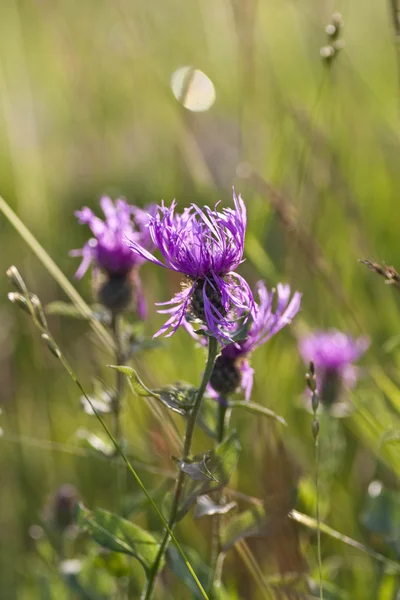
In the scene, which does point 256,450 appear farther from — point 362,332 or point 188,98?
point 188,98

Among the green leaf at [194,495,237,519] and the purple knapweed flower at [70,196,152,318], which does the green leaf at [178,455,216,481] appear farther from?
the purple knapweed flower at [70,196,152,318]

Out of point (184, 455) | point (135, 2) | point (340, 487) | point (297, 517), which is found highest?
point (135, 2)

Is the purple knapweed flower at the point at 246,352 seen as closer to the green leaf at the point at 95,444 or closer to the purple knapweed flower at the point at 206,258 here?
the purple knapweed flower at the point at 206,258

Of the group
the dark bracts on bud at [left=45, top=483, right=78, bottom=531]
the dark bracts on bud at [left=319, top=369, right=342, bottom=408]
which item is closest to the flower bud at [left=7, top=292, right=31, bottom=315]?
the dark bracts on bud at [left=45, top=483, right=78, bottom=531]

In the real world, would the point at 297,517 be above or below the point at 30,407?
above

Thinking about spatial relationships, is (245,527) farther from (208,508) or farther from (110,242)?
(110,242)

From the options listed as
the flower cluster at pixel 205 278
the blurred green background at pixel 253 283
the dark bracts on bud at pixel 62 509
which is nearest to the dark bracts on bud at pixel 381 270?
the flower cluster at pixel 205 278

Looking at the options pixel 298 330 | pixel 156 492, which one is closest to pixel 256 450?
pixel 156 492
